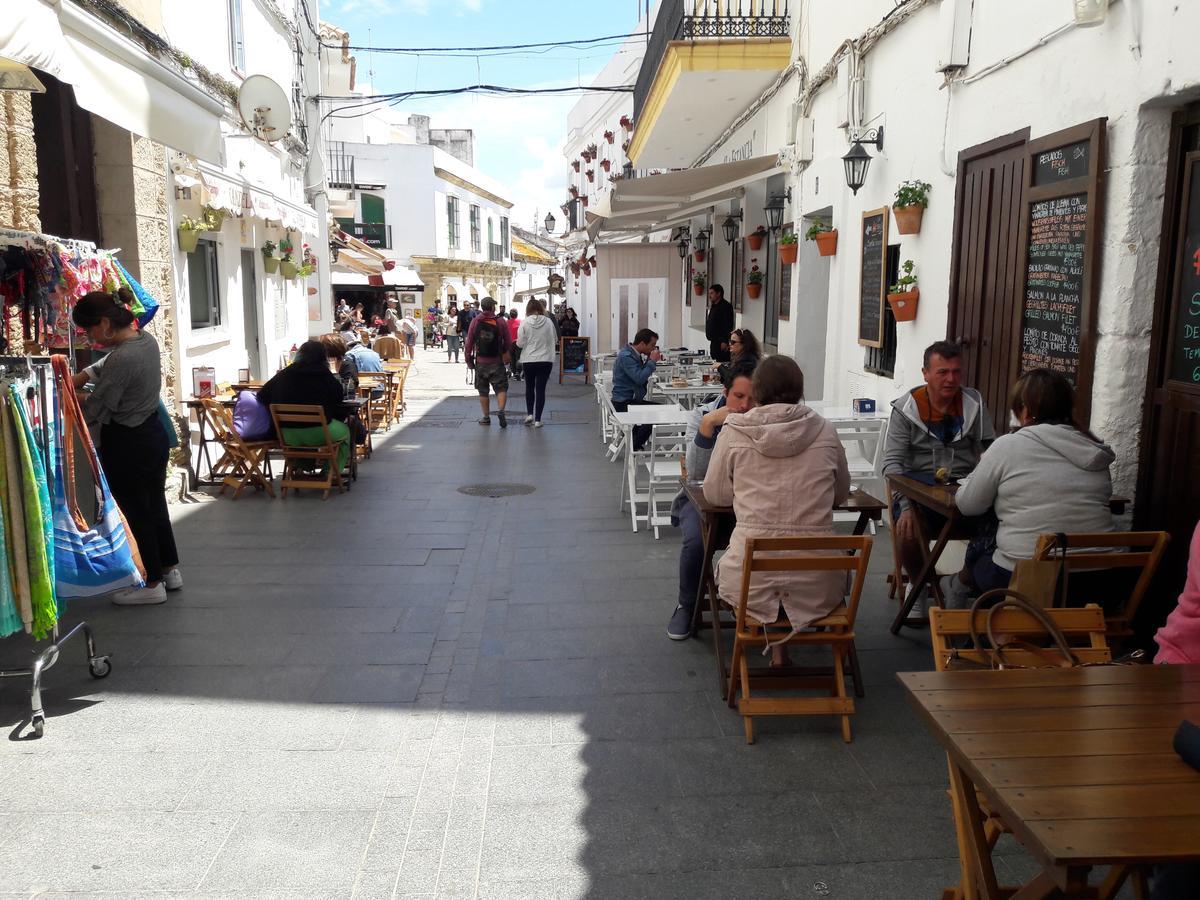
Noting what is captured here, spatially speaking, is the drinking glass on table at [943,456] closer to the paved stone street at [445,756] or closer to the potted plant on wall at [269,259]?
the paved stone street at [445,756]

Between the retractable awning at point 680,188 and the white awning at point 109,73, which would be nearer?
the white awning at point 109,73

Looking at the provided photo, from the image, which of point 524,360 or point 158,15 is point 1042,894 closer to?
point 158,15

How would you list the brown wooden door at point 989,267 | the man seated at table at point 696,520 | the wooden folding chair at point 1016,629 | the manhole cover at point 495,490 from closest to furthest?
the wooden folding chair at point 1016,629 → the man seated at table at point 696,520 → the brown wooden door at point 989,267 → the manhole cover at point 495,490

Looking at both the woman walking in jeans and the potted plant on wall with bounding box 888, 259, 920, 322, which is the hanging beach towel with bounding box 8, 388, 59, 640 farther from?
the woman walking in jeans

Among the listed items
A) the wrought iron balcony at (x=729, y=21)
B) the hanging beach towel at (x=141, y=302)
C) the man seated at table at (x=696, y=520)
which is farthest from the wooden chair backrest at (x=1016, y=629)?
the wrought iron balcony at (x=729, y=21)

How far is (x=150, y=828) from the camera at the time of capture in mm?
3041

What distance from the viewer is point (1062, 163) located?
461 centimetres

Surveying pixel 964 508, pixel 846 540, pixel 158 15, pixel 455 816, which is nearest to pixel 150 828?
pixel 455 816

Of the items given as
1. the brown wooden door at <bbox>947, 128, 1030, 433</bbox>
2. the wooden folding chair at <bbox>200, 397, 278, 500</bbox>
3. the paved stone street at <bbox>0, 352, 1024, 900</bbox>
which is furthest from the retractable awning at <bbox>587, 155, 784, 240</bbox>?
the paved stone street at <bbox>0, 352, 1024, 900</bbox>

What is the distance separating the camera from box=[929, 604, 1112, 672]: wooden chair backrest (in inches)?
111

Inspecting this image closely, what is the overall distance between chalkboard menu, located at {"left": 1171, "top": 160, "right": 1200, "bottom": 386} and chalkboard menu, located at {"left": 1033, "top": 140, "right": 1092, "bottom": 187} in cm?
55

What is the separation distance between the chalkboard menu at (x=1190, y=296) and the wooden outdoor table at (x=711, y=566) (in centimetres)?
132

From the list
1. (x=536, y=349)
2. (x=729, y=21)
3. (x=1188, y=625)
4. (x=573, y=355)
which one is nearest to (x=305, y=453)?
(x=536, y=349)

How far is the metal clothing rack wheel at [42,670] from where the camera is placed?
372 centimetres
